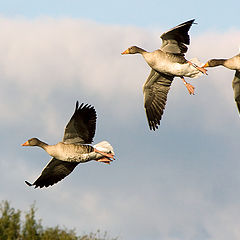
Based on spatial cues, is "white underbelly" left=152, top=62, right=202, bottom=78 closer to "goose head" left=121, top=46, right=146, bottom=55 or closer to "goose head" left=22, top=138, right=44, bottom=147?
"goose head" left=121, top=46, right=146, bottom=55

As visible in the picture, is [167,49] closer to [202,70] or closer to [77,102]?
[202,70]

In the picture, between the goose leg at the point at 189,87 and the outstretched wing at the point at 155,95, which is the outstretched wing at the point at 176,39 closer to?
the goose leg at the point at 189,87

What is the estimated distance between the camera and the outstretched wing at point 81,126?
70.9ft

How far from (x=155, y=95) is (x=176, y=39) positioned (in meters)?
3.17

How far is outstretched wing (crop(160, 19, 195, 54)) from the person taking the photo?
21781 mm

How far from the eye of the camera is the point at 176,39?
22203 millimetres

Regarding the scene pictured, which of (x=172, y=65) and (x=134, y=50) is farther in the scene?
(x=134, y=50)

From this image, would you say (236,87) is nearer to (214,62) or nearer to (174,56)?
(214,62)

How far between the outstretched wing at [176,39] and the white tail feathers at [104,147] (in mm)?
3264

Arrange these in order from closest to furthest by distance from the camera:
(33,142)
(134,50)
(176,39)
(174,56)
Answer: (176,39), (174,56), (33,142), (134,50)

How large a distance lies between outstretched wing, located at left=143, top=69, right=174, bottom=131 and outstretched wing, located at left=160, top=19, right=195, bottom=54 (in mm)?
2016

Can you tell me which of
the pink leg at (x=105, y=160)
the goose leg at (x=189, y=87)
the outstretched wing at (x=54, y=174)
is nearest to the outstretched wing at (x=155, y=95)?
the goose leg at (x=189, y=87)

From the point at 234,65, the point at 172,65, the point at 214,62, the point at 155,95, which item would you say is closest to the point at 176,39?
Result: the point at 172,65

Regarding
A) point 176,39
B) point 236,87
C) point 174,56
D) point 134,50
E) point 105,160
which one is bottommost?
point 105,160
